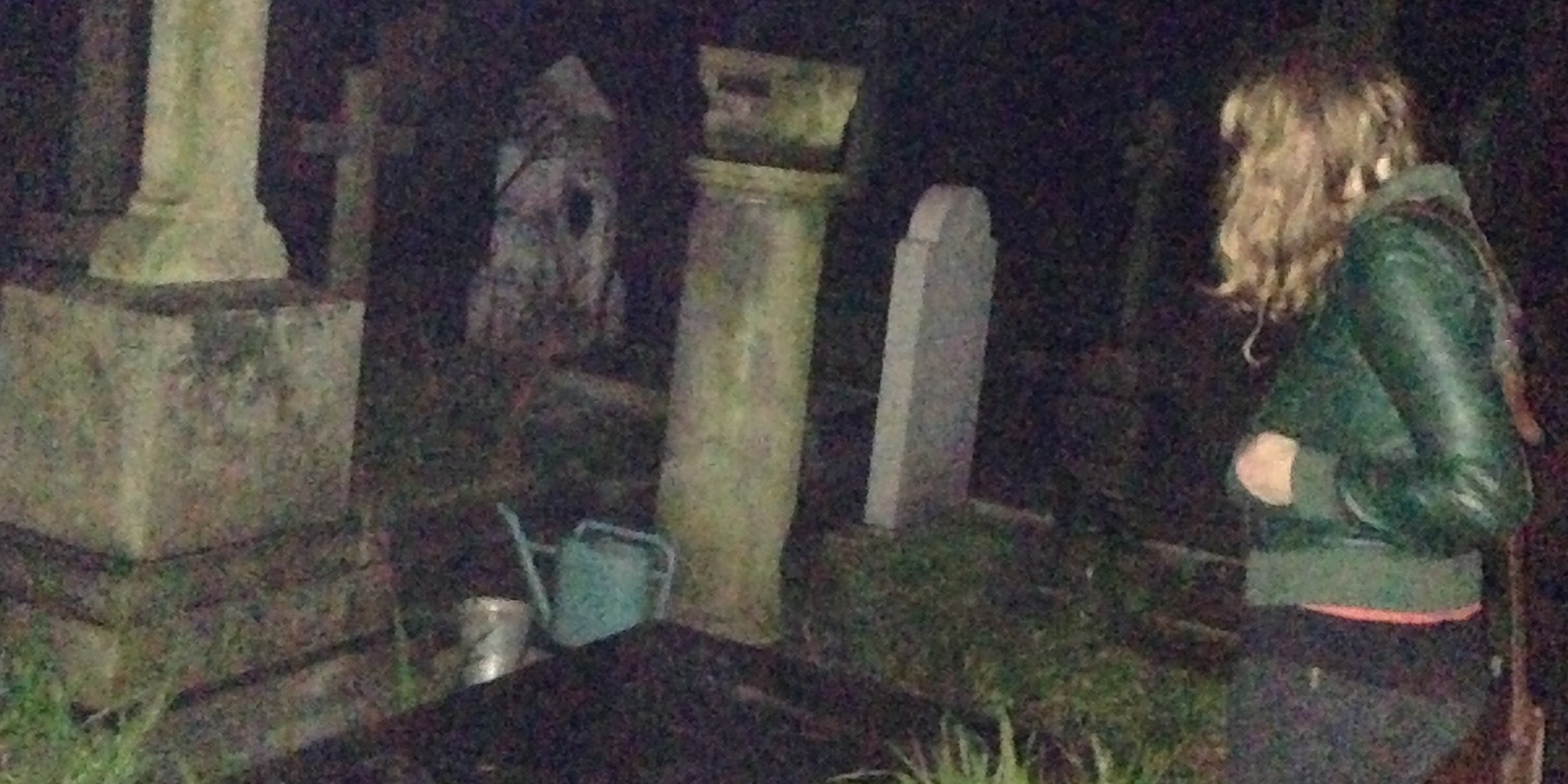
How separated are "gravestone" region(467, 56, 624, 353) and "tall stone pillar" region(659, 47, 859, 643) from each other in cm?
306

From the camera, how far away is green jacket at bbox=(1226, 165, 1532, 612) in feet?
6.43

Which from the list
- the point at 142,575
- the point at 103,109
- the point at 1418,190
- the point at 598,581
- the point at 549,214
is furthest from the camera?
the point at 549,214

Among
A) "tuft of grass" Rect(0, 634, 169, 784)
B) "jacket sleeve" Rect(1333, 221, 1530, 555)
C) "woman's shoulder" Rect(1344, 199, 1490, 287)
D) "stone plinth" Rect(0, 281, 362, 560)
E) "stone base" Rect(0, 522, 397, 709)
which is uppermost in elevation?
"woman's shoulder" Rect(1344, 199, 1490, 287)

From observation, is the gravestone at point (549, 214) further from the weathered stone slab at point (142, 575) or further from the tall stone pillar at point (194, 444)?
the weathered stone slab at point (142, 575)

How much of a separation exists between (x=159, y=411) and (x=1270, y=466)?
2407 millimetres

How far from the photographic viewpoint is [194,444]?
3.68 m

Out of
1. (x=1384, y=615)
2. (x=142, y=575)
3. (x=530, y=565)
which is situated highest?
(x=1384, y=615)

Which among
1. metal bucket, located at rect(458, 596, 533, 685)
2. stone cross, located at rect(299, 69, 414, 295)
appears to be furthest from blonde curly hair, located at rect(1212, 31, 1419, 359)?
stone cross, located at rect(299, 69, 414, 295)

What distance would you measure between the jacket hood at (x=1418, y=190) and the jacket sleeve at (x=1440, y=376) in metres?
0.06

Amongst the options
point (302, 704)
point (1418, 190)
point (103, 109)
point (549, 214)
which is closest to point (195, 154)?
point (302, 704)

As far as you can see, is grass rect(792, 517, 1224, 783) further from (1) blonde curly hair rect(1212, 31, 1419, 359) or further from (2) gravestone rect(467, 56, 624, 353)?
(2) gravestone rect(467, 56, 624, 353)

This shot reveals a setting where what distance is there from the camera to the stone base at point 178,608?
3.54 meters

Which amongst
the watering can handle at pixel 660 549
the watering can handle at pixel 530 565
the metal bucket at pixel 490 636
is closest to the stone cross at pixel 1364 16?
the watering can handle at pixel 660 549

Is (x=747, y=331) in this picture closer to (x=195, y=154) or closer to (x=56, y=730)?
(x=195, y=154)
